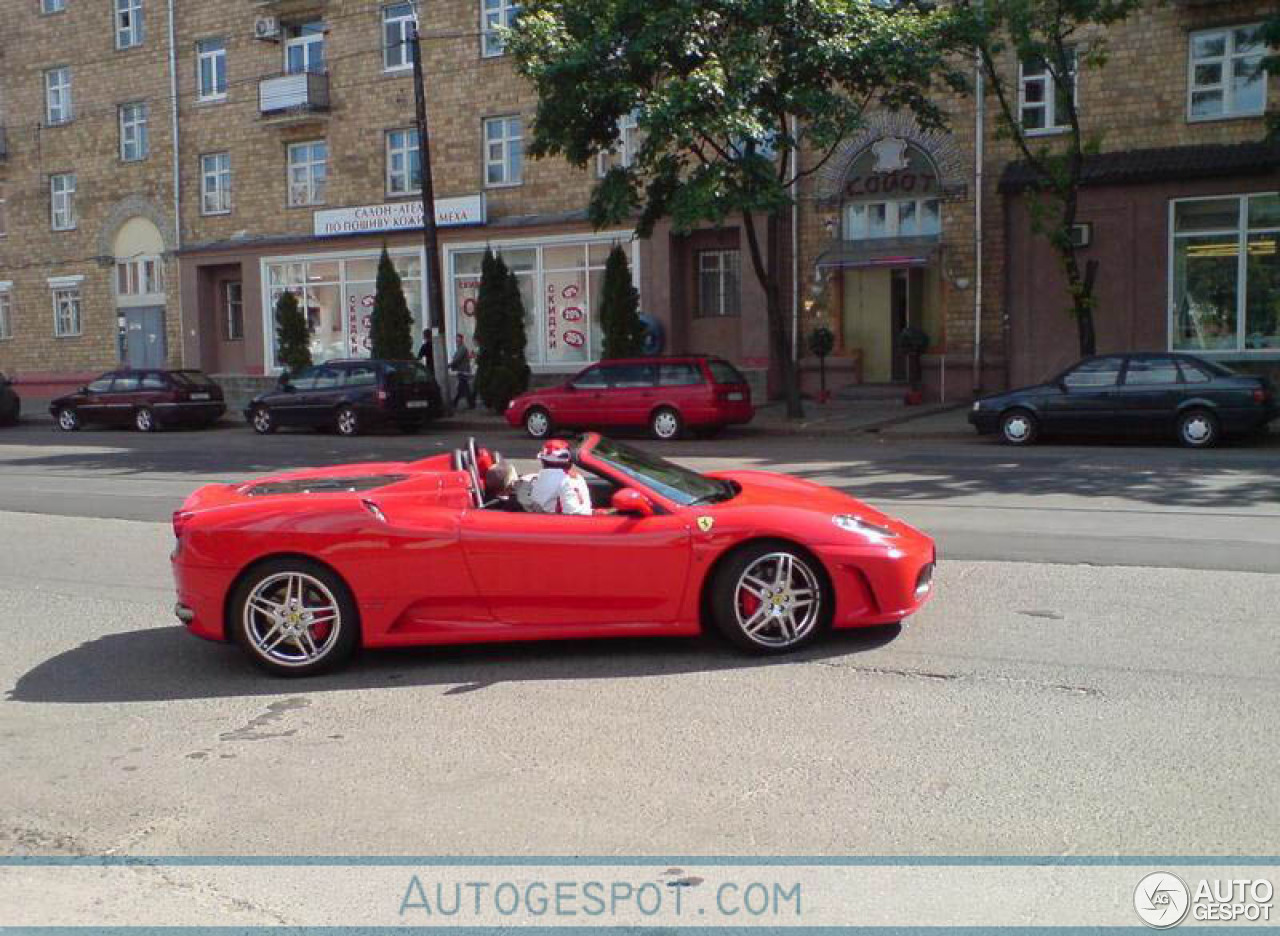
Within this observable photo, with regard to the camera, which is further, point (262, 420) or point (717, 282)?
point (717, 282)

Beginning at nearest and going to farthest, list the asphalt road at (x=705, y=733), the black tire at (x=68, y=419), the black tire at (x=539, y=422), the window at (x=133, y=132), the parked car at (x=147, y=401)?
the asphalt road at (x=705, y=733) → the black tire at (x=539, y=422) → the parked car at (x=147, y=401) → the black tire at (x=68, y=419) → the window at (x=133, y=132)

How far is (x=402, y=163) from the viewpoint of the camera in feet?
106

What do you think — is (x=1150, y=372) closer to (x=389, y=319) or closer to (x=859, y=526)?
(x=859, y=526)

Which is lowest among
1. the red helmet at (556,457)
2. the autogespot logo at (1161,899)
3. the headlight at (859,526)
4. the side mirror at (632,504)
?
the autogespot logo at (1161,899)

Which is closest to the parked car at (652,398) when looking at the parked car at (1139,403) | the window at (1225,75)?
the parked car at (1139,403)

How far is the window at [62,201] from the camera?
3794 cm

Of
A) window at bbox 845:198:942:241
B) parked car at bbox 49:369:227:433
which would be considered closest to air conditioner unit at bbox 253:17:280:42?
parked car at bbox 49:369:227:433

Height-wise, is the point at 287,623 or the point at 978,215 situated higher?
the point at 978,215

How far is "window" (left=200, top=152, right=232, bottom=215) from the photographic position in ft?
115

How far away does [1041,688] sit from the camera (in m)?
5.89

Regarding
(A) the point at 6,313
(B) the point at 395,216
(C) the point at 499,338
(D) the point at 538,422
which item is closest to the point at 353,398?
(D) the point at 538,422

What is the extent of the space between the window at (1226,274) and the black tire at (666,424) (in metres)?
10.0

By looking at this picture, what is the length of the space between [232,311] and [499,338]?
38.0 feet

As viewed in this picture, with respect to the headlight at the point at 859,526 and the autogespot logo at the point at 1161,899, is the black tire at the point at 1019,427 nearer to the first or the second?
the headlight at the point at 859,526
